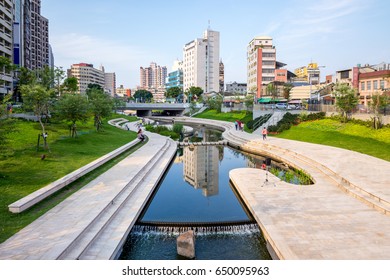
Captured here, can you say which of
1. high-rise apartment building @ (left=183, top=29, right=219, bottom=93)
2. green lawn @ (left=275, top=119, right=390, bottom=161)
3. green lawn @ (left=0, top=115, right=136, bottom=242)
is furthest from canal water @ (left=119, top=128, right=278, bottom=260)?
high-rise apartment building @ (left=183, top=29, right=219, bottom=93)

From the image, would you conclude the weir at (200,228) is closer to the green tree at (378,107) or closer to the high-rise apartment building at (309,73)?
the green tree at (378,107)

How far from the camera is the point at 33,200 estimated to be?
13.2m

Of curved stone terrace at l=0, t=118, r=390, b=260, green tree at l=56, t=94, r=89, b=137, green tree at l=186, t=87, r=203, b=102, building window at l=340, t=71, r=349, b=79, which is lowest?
curved stone terrace at l=0, t=118, r=390, b=260

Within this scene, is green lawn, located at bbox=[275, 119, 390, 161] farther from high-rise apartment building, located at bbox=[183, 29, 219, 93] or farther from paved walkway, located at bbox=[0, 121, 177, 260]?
high-rise apartment building, located at bbox=[183, 29, 219, 93]

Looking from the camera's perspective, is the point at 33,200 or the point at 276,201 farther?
the point at 276,201

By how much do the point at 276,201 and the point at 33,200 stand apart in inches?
425

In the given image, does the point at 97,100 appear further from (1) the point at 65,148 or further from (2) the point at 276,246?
(2) the point at 276,246

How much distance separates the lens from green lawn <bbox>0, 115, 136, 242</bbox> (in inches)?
485

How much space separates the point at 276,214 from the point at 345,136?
75.0 ft

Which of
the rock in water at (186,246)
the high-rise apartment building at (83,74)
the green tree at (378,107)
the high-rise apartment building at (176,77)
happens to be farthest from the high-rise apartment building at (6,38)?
the high-rise apartment building at (83,74)

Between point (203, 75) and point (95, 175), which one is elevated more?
point (203, 75)

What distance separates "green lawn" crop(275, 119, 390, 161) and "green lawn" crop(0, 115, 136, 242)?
2091 cm

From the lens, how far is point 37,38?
10694 cm
